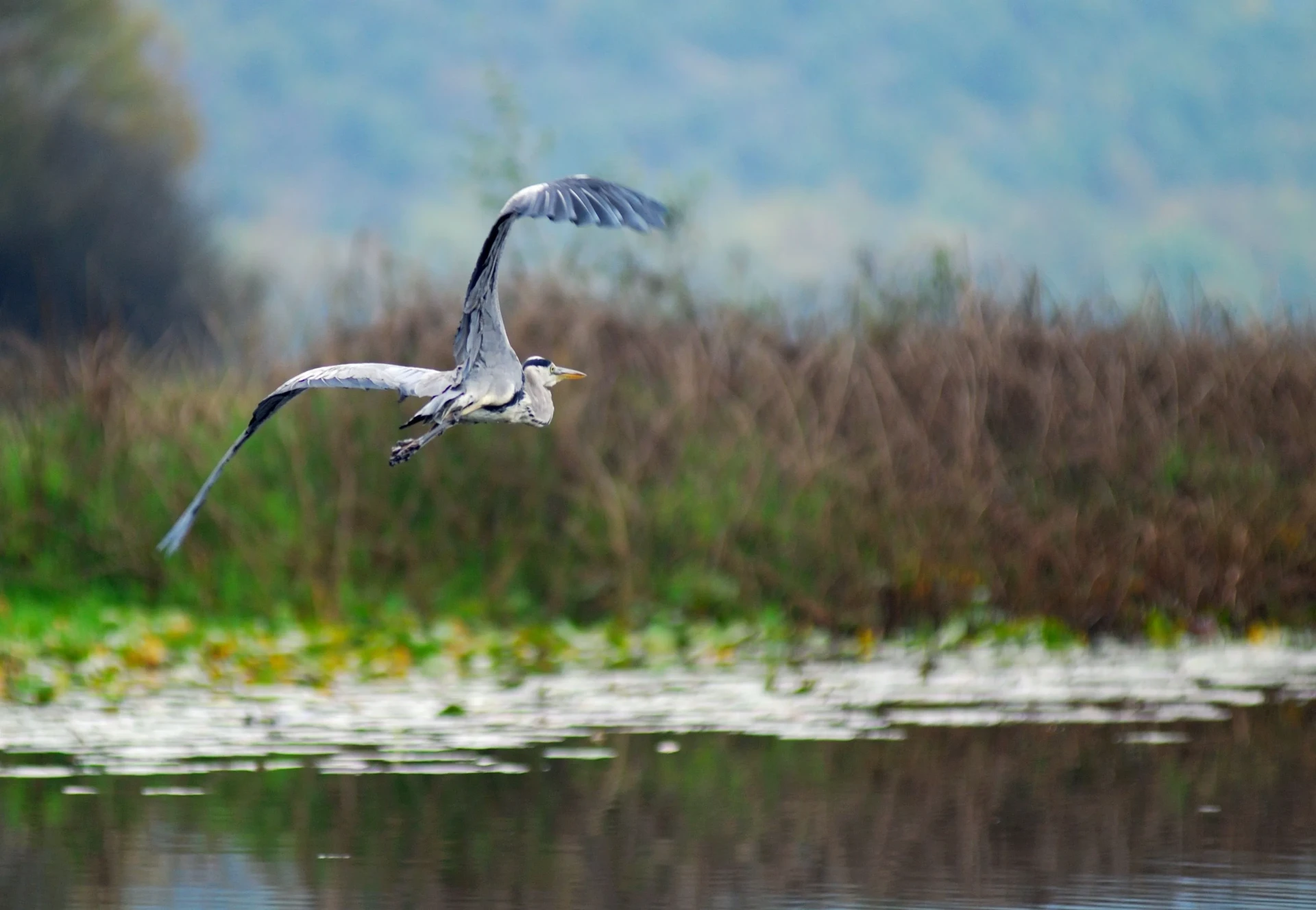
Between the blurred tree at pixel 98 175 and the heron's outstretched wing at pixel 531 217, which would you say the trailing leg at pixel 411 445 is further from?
the blurred tree at pixel 98 175

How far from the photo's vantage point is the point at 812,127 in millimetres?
89938

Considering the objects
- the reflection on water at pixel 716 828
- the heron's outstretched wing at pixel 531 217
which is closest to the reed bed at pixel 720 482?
the reflection on water at pixel 716 828

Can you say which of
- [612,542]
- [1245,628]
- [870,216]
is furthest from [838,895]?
[870,216]

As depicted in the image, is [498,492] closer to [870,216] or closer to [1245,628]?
[1245,628]

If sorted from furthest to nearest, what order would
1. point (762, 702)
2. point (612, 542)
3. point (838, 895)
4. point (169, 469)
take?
point (169, 469) → point (612, 542) → point (762, 702) → point (838, 895)

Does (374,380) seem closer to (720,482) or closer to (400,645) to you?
(400,645)

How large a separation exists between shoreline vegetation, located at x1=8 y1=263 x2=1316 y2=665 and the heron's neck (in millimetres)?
6977

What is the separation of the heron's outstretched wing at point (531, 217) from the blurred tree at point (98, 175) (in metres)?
28.9

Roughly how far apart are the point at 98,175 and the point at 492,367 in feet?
109

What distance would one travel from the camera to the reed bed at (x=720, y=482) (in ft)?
41.8

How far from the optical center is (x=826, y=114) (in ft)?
300

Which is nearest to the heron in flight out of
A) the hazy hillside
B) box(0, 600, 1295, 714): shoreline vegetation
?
box(0, 600, 1295, 714): shoreline vegetation

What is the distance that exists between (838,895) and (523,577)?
21.7 ft

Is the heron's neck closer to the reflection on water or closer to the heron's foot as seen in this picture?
the heron's foot
